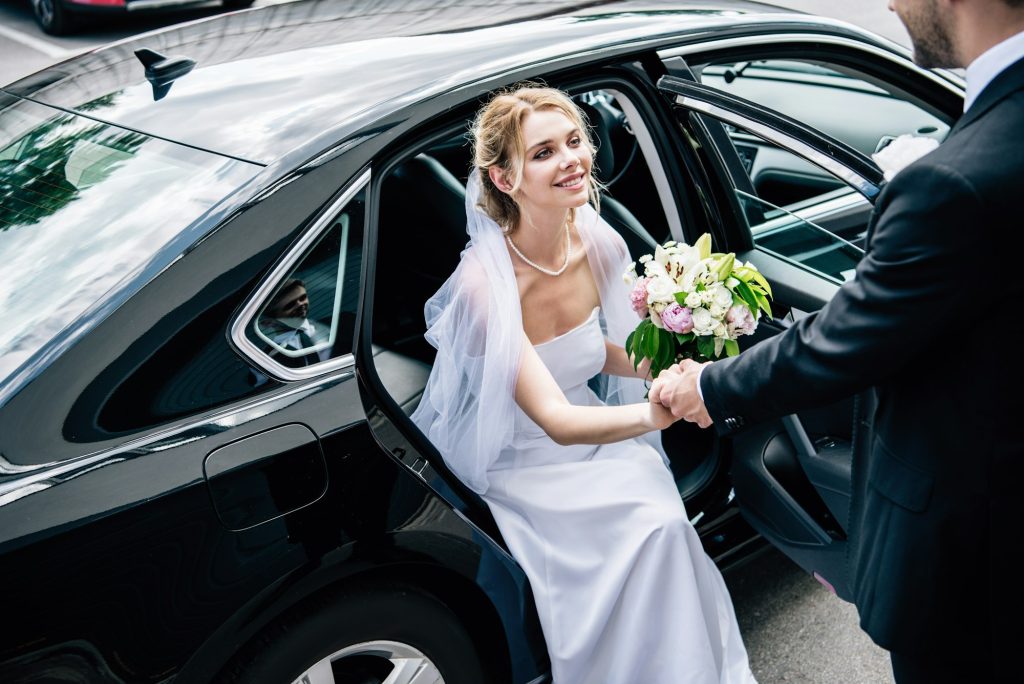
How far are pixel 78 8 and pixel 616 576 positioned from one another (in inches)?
356

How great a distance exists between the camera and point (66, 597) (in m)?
1.56

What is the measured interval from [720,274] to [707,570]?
2.27 feet

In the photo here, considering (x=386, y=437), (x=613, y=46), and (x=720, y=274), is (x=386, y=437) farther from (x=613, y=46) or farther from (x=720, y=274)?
(x=613, y=46)

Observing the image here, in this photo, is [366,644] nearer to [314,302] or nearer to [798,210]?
[314,302]

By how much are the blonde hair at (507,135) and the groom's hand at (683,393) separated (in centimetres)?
61

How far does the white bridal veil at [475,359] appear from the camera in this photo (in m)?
2.32

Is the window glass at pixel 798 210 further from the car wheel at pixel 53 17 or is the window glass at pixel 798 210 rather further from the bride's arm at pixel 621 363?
the car wheel at pixel 53 17

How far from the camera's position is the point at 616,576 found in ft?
7.45

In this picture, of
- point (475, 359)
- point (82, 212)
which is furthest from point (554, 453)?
point (82, 212)

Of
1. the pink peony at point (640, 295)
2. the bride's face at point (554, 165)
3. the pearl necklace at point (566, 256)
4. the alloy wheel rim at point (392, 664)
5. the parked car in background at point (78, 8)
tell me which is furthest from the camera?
the parked car in background at point (78, 8)

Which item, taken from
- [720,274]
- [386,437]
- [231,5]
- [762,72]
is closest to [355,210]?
[386,437]

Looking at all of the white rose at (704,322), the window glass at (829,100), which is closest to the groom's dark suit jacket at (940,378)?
the white rose at (704,322)

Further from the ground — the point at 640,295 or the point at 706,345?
the point at 640,295

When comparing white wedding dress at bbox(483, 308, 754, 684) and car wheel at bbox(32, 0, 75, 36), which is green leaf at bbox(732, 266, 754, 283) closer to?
white wedding dress at bbox(483, 308, 754, 684)
